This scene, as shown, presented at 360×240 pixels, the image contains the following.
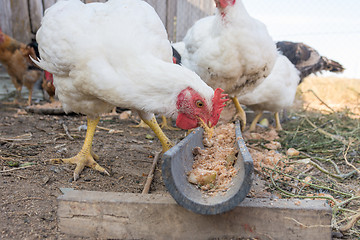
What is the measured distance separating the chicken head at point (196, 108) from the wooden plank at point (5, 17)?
17.0 ft

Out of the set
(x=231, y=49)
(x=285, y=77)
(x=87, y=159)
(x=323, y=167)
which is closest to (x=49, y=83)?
(x=87, y=159)

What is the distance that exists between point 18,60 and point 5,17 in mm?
1113

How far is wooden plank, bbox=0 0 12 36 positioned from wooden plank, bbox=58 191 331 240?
5407 millimetres

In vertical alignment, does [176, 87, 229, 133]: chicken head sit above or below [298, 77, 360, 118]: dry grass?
above

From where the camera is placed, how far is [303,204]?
133 centimetres

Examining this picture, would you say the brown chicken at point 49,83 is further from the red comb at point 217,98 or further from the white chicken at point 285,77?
the red comb at point 217,98

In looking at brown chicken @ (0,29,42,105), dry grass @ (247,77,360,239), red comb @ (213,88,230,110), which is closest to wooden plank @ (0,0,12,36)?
brown chicken @ (0,29,42,105)

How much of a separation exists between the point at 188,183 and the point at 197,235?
0.85 ft

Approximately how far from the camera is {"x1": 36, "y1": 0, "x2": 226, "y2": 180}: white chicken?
1640 mm

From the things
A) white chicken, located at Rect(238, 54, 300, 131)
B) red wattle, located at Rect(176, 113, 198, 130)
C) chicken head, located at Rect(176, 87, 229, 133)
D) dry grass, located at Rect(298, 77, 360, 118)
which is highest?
chicken head, located at Rect(176, 87, 229, 133)

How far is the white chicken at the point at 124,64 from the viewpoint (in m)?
1.64

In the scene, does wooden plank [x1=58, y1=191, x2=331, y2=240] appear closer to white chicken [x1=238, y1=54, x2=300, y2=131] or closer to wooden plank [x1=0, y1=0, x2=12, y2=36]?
white chicken [x1=238, y1=54, x2=300, y2=131]

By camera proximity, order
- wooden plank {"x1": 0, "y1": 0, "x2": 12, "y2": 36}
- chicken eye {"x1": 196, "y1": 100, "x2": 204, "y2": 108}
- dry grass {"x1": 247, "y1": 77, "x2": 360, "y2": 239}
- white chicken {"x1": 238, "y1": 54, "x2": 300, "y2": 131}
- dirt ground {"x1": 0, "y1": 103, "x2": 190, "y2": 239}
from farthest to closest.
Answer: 1. wooden plank {"x1": 0, "y1": 0, "x2": 12, "y2": 36}
2. white chicken {"x1": 238, "y1": 54, "x2": 300, "y2": 131}
3. chicken eye {"x1": 196, "y1": 100, "x2": 204, "y2": 108}
4. dry grass {"x1": 247, "y1": 77, "x2": 360, "y2": 239}
5. dirt ground {"x1": 0, "y1": 103, "x2": 190, "y2": 239}

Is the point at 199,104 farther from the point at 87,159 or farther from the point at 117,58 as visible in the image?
the point at 87,159
